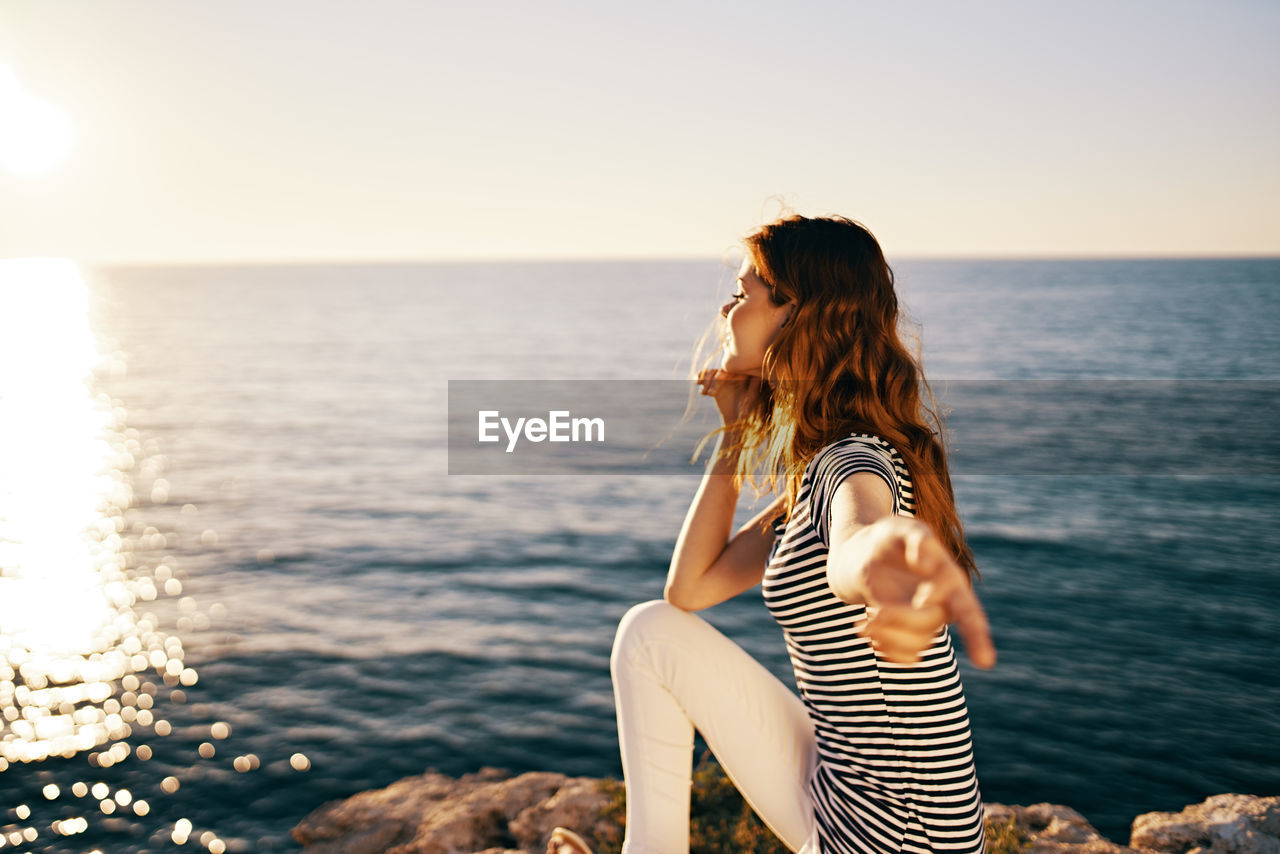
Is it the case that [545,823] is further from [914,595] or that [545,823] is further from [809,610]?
[914,595]

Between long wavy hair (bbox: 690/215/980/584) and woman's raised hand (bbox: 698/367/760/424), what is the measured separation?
36cm

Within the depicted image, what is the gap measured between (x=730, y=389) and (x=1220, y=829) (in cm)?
412

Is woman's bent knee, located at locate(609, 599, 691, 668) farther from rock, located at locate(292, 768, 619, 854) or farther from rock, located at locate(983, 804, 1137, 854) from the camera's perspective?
rock, located at locate(983, 804, 1137, 854)

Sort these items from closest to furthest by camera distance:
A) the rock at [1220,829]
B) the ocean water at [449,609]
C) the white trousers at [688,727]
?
the white trousers at [688,727]
the rock at [1220,829]
the ocean water at [449,609]

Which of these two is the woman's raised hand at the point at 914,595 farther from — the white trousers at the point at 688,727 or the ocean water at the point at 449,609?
the ocean water at the point at 449,609

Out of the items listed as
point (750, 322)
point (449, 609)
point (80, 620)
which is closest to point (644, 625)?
point (750, 322)

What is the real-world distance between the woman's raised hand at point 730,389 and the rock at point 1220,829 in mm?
3901

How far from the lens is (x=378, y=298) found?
473 ft

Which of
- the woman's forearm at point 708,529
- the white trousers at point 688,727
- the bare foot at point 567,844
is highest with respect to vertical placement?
the woman's forearm at point 708,529

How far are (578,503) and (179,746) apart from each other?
12928mm

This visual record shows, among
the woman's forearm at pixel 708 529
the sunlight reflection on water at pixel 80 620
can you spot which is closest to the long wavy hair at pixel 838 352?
the woman's forearm at pixel 708 529

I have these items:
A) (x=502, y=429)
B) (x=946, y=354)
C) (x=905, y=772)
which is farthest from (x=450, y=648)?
(x=946, y=354)

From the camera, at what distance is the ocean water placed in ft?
29.6

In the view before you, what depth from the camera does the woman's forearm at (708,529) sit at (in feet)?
11.8
